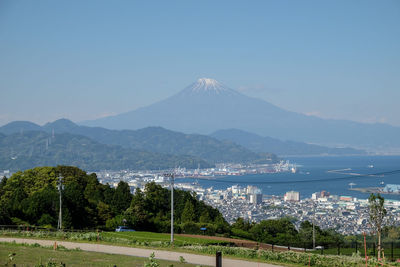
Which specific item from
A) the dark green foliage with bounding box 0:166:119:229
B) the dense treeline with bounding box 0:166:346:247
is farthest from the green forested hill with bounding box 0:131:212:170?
the dense treeline with bounding box 0:166:346:247

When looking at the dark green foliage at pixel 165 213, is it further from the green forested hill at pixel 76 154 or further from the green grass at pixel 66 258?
the green forested hill at pixel 76 154

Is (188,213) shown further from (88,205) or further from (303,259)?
(303,259)

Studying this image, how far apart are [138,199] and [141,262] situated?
25.0 meters

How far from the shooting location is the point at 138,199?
1623 inches

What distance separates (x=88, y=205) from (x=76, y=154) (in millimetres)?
132463

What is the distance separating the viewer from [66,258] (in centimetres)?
1662

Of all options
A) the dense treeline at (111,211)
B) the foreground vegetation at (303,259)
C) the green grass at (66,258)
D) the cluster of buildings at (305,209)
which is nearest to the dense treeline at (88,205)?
the dense treeline at (111,211)

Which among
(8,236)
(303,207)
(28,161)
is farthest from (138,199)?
(28,161)

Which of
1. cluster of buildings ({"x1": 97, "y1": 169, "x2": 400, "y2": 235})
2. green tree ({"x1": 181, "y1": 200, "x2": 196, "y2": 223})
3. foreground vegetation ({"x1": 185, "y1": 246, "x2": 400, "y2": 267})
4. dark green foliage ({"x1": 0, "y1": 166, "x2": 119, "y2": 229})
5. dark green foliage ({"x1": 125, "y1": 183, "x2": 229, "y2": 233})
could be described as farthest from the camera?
cluster of buildings ({"x1": 97, "y1": 169, "x2": 400, "y2": 235})

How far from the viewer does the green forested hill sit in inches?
6010

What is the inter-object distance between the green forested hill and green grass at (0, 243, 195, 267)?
5027 inches

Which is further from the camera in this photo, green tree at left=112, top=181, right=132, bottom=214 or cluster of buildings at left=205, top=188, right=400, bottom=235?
cluster of buildings at left=205, top=188, right=400, bottom=235

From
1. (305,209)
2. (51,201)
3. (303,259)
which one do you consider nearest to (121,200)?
(51,201)

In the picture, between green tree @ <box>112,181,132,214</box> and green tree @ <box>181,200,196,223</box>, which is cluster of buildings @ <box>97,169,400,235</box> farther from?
green tree @ <box>112,181,132,214</box>
